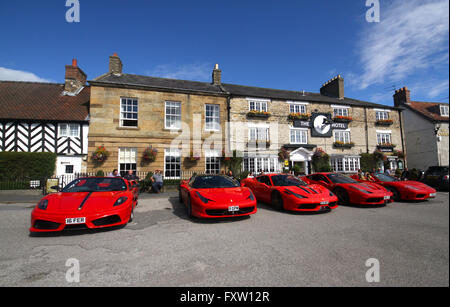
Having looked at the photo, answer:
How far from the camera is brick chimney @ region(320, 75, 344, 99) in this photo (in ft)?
71.7

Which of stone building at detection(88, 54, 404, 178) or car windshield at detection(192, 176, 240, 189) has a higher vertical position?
stone building at detection(88, 54, 404, 178)

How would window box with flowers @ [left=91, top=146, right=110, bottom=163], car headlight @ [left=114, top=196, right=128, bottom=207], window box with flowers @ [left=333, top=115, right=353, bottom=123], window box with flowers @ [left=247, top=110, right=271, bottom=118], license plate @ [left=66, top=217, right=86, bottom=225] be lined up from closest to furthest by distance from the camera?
1. license plate @ [left=66, top=217, right=86, bottom=225]
2. car headlight @ [left=114, top=196, right=128, bottom=207]
3. window box with flowers @ [left=91, top=146, right=110, bottom=163]
4. window box with flowers @ [left=247, top=110, right=271, bottom=118]
5. window box with flowers @ [left=333, top=115, right=353, bottom=123]

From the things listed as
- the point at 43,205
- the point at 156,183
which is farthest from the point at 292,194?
the point at 156,183

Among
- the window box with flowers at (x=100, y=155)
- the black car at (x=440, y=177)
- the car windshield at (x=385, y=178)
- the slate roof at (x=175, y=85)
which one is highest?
the slate roof at (x=175, y=85)

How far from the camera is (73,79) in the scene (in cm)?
1820

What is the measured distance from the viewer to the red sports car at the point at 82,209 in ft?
13.9

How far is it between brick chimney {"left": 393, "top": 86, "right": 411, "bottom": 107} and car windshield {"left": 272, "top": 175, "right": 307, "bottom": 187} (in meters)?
23.1

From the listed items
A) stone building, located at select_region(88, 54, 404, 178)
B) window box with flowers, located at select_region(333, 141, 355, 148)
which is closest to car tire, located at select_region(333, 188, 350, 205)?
stone building, located at select_region(88, 54, 404, 178)

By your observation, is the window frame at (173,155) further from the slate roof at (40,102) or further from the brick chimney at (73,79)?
the brick chimney at (73,79)

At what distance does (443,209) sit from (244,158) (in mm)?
15951

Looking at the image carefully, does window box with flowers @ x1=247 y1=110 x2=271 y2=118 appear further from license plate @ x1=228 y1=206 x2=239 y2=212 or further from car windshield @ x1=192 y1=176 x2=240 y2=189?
license plate @ x1=228 y1=206 x2=239 y2=212

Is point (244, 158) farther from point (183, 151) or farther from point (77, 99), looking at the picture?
point (77, 99)

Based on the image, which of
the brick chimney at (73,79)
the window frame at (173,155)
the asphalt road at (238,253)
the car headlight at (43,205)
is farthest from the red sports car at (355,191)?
the brick chimney at (73,79)

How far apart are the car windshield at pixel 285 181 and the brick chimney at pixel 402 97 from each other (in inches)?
908
